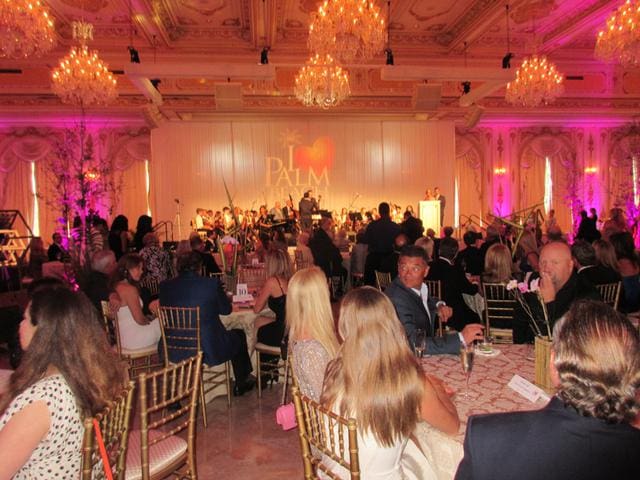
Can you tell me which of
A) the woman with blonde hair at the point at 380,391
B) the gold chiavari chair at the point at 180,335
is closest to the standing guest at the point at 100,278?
the gold chiavari chair at the point at 180,335

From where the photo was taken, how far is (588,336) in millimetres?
1141

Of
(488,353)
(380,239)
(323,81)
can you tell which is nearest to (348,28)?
(323,81)

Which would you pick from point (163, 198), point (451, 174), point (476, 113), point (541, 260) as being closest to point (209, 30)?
point (163, 198)

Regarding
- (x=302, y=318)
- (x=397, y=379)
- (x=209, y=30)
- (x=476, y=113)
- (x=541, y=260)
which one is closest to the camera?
(x=397, y=379)

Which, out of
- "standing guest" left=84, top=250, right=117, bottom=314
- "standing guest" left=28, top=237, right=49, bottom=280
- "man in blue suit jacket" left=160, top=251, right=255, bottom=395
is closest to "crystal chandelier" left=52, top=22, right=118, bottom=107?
"standing guest" left=28, top=237, right=49, bottom=280

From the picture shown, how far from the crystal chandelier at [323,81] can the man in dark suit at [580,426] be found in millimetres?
8069

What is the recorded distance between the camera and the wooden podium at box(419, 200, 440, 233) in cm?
1327

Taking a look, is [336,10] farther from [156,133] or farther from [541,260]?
[156,133]

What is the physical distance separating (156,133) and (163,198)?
1839 millimetres

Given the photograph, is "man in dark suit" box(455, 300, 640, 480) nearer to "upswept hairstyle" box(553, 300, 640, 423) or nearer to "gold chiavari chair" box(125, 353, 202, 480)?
"upswept hairstyle" box(553, 300, 640, 423)

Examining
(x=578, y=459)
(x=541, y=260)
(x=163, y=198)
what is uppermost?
(x=163, y=198)

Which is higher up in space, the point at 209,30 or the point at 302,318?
the point at 209,30

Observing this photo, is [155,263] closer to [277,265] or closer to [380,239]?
[277,265]

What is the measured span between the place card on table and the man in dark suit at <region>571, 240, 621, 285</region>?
→ 2298 mm
